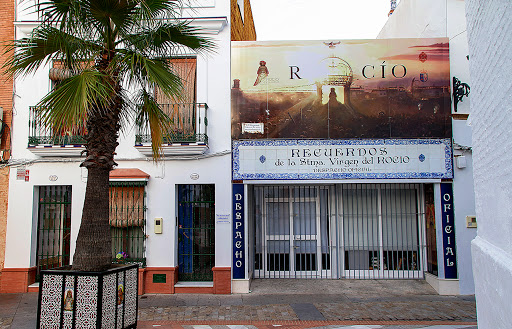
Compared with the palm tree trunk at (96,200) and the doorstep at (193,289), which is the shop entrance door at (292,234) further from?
the palm tree trunk at (96,200)

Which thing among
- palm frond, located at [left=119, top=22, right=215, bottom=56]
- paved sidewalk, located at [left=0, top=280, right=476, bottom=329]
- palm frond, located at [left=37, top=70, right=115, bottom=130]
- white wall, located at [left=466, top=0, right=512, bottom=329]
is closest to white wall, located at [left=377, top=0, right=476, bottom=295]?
paved sidewalk, located at [left=0, top=280, right=476, bottom=329]

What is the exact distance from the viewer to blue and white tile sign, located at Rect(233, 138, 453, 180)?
9.45 m

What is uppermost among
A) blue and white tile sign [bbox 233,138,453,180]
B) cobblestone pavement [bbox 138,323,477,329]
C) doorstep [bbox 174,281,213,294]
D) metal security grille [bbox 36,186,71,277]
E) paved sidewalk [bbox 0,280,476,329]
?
blue and white tile sign [bbox 233,138,453,180]

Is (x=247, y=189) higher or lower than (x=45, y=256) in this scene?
higher

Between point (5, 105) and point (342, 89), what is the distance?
827cm

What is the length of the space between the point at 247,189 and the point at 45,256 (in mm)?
5257

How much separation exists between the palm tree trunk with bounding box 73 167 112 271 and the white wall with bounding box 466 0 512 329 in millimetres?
4947

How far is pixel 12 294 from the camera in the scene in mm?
9250

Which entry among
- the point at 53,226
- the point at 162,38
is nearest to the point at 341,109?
the point at 162,38

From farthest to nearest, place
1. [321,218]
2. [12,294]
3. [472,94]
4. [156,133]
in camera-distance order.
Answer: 1. [321,218]
2. [12,294]
3. [156,133]
4. [472,94]

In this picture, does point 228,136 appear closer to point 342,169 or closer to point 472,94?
point 342,169

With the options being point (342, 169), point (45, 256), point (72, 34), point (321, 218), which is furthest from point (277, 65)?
point (45, 256)

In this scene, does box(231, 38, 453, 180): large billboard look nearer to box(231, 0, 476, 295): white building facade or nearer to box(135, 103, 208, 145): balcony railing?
box(231, 0, 476, 295): white building facade

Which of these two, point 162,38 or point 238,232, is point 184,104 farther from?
point 238,232
